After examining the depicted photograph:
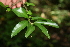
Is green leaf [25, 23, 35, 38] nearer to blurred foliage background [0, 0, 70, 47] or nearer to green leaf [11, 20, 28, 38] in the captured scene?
green leaf [11, 20, 28, 38]

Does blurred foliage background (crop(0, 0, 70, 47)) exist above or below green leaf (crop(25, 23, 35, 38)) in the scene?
below

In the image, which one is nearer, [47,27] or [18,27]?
[18,27]

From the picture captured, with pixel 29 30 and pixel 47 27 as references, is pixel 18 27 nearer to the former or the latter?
pixel 29 30

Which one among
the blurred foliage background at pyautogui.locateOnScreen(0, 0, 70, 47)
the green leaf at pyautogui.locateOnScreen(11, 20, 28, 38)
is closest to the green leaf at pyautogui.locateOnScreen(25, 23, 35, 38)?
the green leaf at pyautogui.locateOnScreen(11, 20, 28, 38)

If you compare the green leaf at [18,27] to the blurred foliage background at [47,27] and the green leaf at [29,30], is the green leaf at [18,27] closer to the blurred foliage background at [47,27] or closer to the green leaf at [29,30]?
the green leaf at [29,30]

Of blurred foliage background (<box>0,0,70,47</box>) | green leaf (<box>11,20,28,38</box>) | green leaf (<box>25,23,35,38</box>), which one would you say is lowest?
blurred foliage background (<box>0,0,70,47</box>)

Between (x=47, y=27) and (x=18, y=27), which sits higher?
(x=18, y=27)

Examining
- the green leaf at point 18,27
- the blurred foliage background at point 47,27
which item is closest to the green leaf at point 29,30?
the green leaf at point 18,27

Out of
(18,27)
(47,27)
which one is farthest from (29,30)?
(47,27)
